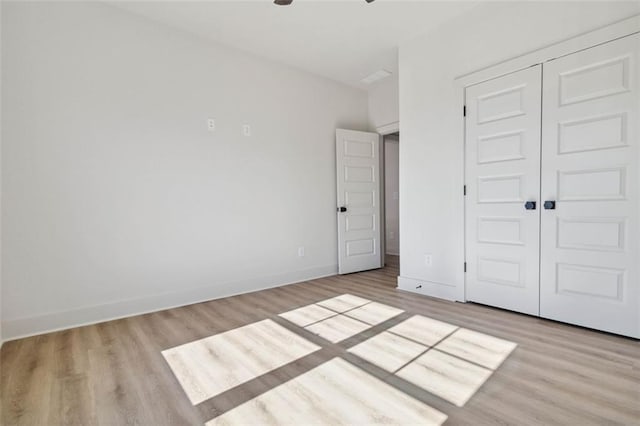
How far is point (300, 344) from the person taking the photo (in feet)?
7.47

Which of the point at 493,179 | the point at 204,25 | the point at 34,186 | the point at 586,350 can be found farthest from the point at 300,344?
the point at 204,25

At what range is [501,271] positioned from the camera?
9.53 ft

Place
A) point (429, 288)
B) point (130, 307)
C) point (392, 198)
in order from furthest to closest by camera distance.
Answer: point (392, 198), point (429, 288), point (130, 307)

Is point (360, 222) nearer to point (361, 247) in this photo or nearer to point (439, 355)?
point (361, 247)

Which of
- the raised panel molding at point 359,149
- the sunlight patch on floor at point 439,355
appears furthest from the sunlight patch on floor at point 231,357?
the raised panel molding at point 359,149

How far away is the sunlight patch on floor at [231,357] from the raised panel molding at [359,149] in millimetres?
2949

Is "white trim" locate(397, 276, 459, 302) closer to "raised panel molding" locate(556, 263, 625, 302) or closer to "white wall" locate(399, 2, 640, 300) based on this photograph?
"white wall" locate(399, 2, 640, 300)

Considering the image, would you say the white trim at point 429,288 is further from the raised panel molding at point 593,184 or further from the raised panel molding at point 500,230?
the raised panel molding at point 593,184

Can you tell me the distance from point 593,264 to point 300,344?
2331 mm

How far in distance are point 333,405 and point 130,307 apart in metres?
2.42

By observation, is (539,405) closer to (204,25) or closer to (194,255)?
(194,255)

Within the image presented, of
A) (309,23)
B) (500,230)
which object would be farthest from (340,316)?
(309,23)

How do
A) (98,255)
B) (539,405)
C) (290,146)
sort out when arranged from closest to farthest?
(539,405), (98,255), (290,146)

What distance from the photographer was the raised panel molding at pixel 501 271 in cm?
279
